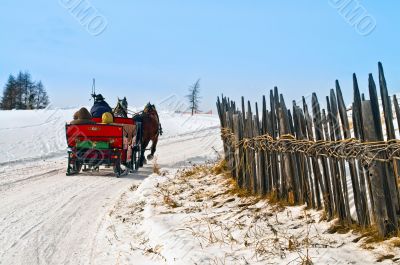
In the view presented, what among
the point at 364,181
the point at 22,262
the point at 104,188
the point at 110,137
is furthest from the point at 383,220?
the point at 110,137

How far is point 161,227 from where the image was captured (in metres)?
5.33

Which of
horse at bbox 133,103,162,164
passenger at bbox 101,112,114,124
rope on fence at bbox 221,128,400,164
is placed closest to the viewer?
rope on fence at bbox 221,128,400,164

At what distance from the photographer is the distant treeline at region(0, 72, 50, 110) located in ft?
236

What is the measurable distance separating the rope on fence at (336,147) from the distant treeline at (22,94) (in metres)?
73.7

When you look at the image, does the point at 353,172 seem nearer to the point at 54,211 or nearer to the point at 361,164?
the point at 361,164

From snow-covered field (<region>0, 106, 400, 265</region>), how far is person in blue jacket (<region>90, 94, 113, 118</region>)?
4.17 meters

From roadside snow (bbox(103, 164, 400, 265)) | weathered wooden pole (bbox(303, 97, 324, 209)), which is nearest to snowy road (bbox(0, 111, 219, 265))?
roadside snow (bbox(103, 164, 400, 265))

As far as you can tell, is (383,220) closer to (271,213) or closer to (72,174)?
(271,213)

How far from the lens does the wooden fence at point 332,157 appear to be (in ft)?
12.8

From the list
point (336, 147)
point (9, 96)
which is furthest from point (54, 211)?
point (9, 96)

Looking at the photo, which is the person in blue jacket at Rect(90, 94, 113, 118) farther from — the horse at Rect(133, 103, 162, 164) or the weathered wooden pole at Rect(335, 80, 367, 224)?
the weathered wooden pole at Rect(335, 80, 367, 224)

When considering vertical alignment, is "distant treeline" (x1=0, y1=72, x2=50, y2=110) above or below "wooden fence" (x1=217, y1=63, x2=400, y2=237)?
above

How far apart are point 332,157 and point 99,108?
11220 mm

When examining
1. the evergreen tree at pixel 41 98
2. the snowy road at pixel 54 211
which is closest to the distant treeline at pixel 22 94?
the evergreen tree at pixel 41 98
